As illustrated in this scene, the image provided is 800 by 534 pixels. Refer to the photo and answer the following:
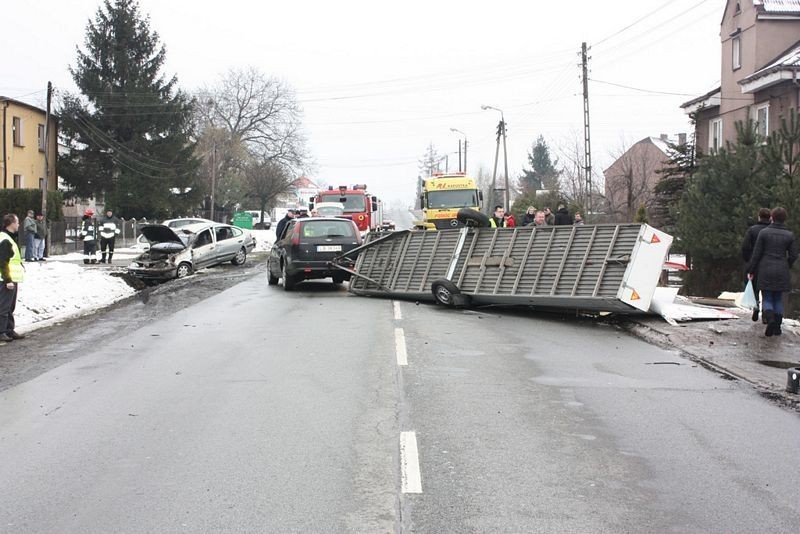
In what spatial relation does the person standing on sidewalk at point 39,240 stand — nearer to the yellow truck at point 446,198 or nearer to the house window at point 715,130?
the yellow truck at point 446,198

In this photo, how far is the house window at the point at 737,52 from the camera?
31.0 metres

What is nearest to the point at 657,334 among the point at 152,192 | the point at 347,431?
the point at 347,431

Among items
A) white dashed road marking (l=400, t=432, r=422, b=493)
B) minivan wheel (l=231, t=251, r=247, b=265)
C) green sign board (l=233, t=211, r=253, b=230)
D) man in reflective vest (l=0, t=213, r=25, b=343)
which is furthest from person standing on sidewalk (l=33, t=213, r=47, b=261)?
green sign board (l=233, t=211, r=253, b=230)

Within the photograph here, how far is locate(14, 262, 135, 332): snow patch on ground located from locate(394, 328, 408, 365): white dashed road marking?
6.34 meters

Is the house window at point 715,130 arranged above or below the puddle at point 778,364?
above

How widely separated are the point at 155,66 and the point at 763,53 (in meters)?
39.7

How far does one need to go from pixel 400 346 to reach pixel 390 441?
15.0ft

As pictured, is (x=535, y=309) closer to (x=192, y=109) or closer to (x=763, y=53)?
(x=763, y=53)

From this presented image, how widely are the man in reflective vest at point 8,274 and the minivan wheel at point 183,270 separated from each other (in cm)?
1196

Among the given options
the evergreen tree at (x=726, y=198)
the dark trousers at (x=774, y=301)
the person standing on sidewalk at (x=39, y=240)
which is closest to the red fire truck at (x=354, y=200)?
the person standing on sidewalk at (x=39, y=240)

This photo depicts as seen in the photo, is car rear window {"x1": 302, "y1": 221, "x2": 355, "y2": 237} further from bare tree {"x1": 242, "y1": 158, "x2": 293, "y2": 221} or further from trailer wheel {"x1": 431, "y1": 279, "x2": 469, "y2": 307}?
bare tree {"x1": 242, "y1": 158, "x2": 293, "y2": 221}

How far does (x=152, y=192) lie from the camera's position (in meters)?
53.0

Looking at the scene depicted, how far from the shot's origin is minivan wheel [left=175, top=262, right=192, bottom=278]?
80.0ft

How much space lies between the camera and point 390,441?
614 cm
